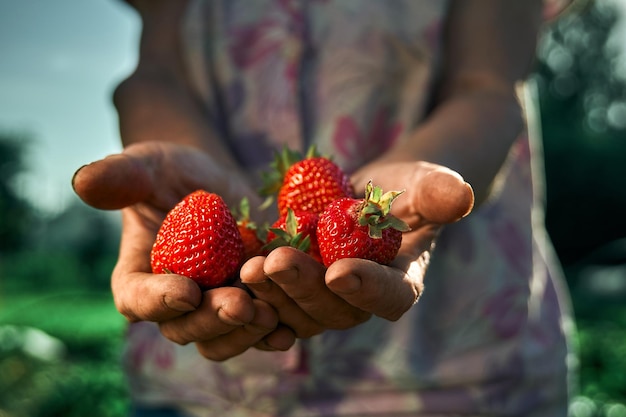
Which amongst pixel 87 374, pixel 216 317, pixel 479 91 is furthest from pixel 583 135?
pixel 216 317

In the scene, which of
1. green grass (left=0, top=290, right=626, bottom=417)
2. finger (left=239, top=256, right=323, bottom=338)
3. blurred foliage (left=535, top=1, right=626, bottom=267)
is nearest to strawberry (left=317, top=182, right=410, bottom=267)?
finger (left=239, top=256, right=323, bottom=338)

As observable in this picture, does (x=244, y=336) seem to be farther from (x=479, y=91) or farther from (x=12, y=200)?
(x=12, y=200)

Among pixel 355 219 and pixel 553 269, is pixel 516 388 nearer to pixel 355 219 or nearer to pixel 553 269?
pixel 553 269

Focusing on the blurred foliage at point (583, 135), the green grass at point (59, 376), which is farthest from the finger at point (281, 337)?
the blurred foliage at point (583, 135)

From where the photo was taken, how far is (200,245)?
106 cm

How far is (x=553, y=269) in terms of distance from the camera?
159 cm

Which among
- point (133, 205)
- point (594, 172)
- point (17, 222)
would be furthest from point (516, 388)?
point (17, 222)

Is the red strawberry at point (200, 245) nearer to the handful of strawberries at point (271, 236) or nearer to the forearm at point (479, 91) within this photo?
the handful of strawberries at point (271, 236)

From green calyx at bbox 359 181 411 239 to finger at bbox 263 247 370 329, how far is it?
12 cm

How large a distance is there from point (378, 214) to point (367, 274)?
21 cm

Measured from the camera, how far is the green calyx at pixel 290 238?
3.46ft

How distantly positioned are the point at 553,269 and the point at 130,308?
956 mm

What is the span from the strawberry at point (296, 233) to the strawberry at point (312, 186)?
0.12 ft

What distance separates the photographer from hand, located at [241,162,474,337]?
33.4 inches
